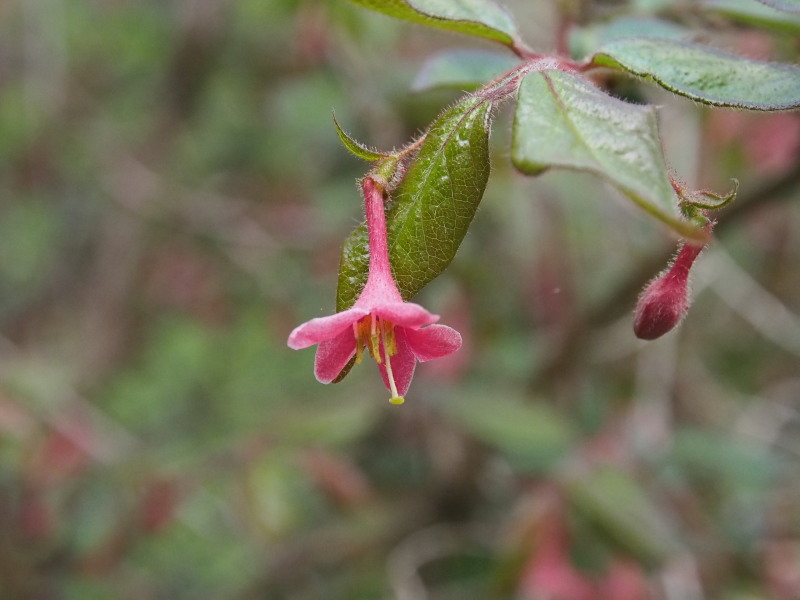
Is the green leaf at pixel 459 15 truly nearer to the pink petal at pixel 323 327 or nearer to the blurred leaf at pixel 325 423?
A: the pink petal at pixel 323 327

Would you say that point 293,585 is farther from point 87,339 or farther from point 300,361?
point 87,339

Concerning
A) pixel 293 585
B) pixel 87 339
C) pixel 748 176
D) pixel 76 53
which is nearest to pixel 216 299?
pixel 87 339

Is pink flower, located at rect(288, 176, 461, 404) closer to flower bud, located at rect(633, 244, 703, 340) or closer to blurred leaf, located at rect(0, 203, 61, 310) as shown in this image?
flower bud, located at rect(633, 244, 703, 340)

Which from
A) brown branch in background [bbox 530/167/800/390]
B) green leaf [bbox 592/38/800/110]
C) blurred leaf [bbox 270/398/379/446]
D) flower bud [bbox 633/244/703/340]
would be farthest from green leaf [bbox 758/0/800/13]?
blurred leaf [bbox 270/398/379/446]

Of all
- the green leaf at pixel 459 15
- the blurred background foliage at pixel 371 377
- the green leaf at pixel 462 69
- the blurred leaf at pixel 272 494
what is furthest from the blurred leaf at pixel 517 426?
the green leaf at pixel 459 15

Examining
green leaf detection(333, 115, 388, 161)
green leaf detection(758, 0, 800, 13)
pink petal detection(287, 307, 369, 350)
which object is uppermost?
green leaf detection(333, 115, 388, 161)

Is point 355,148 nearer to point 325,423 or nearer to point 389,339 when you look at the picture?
point 389,339
